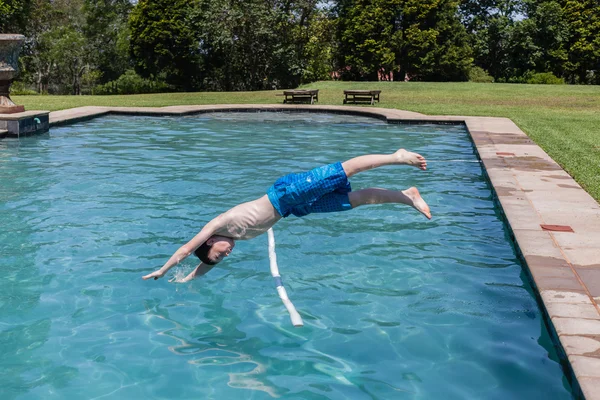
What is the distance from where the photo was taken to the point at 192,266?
246 inches

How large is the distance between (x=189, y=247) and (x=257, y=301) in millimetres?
984

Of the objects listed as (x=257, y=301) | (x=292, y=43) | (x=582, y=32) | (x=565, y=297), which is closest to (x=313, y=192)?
(x=257, y=301)

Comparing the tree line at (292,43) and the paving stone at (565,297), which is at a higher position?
the tree line at (292,43)

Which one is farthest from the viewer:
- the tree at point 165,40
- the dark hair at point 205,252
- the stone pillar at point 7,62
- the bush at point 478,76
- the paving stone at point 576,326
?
the bush at point 478,76

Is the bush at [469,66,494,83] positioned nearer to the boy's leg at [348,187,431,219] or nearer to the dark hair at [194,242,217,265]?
the boy's leg at [348,187,431,219]

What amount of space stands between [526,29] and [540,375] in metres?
41.2

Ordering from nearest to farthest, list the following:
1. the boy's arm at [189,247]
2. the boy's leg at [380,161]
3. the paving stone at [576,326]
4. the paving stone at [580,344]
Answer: the paving stone at [580,344] < the paving stone at [576,326] < the boy's arm at [189,247] < the boy's leg at [380,161]

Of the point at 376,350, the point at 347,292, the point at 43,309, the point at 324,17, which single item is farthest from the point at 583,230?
the point at 324,17

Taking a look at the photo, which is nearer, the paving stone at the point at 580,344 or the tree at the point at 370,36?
the paving stone at the point at 580,344

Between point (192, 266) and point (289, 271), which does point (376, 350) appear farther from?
point (192, 266)

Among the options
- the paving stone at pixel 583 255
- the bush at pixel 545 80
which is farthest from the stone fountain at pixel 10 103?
the bush at pixel 545 80

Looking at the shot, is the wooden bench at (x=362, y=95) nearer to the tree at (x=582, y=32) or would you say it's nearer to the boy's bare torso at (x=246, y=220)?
the boy's bare torso at (x=246, y=220)

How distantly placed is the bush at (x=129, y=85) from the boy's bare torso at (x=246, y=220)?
38342mm

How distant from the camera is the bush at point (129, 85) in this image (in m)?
42.2
